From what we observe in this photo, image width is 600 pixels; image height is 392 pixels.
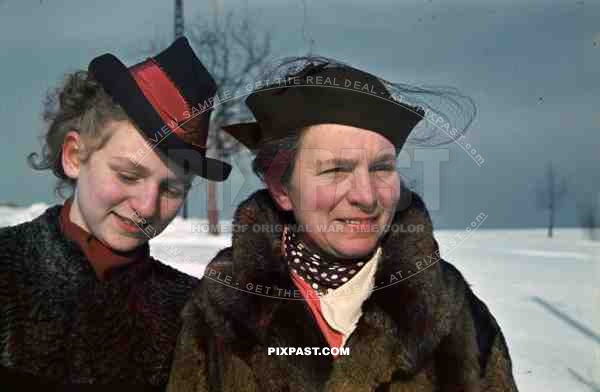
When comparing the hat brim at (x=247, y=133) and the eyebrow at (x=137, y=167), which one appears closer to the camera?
the eyebrow at (x=137, y=167)

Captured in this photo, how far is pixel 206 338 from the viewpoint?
1495 mm

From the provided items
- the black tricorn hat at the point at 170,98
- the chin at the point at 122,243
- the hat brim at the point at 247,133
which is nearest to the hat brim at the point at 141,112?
the black tricorn hat at the point at 170,98

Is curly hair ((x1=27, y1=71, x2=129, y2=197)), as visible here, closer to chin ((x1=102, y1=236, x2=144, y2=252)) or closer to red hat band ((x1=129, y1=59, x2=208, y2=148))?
red hat band ((x1=129, y1=59, x2=208, y2=148))

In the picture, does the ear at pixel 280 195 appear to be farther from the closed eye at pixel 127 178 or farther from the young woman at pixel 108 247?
the closed eye at pixel 127 178

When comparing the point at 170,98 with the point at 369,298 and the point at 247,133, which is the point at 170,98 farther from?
the point at 369,298

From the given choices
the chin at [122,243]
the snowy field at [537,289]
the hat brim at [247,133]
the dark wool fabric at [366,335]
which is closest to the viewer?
the dark wool fabric at [366,335]

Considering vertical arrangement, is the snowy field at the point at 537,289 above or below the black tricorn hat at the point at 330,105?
below

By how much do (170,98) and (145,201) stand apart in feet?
0.80

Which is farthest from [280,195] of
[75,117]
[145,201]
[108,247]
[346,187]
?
[75,117]

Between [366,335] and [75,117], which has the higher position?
[75,117]

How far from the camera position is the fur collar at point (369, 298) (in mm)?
1441

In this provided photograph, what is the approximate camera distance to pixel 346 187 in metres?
1.47

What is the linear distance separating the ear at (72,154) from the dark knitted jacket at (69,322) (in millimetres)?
102

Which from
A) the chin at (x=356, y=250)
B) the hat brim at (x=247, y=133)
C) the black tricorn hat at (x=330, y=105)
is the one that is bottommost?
the chin at (x=356, y=250)
